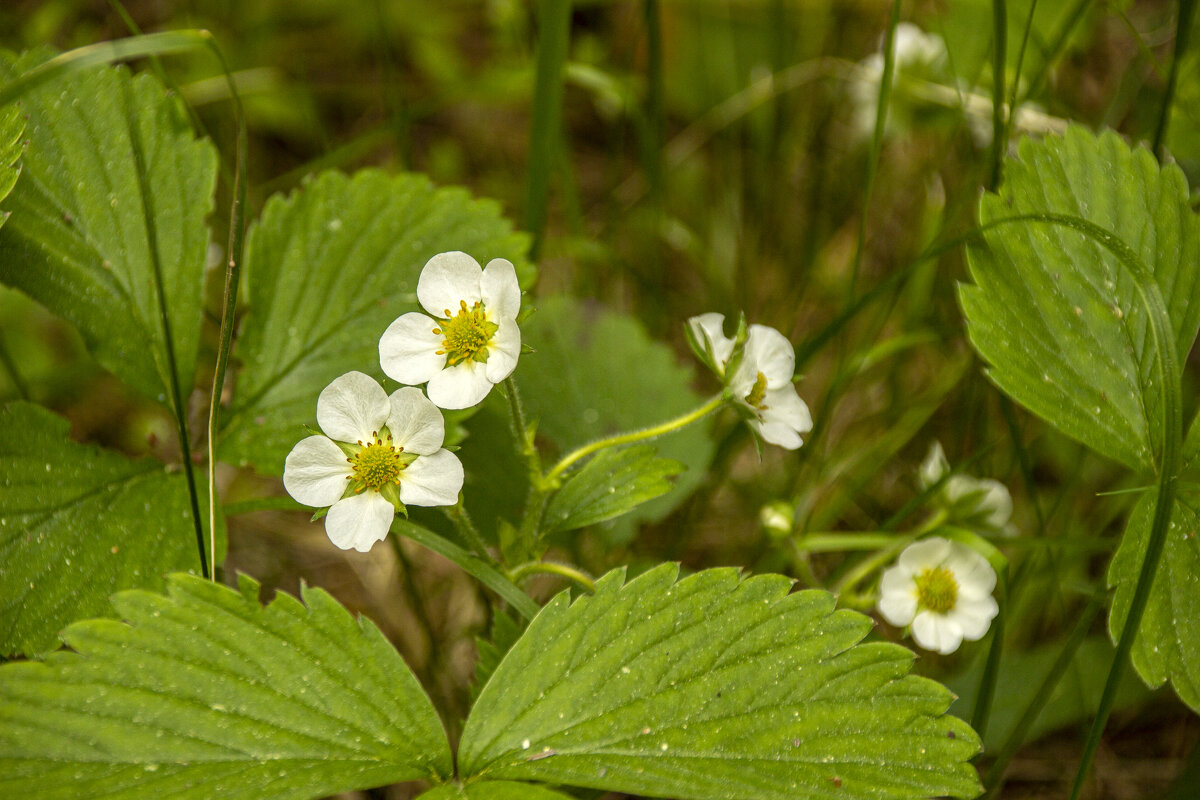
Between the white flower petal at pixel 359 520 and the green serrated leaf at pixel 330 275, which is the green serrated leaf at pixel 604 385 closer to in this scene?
the green serrated leaf at pixel 330 275

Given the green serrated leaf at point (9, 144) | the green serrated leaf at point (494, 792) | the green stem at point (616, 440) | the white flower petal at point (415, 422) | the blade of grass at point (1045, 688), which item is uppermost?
the green serrated leaf at point (9, 144)

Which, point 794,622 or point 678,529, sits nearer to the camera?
point 794,622

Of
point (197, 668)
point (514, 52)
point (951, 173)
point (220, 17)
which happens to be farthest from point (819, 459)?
point (220, 17)

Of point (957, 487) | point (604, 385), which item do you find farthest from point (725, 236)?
point (957, 487)

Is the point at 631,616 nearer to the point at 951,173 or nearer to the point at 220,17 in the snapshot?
the point at 951,173

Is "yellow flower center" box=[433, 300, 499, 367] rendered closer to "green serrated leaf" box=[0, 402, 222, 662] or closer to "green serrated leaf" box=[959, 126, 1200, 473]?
"green serrated leaf" box=[0, 402, 222, 662]

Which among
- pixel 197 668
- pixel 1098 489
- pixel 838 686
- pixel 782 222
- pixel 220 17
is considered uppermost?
pixel 220 17

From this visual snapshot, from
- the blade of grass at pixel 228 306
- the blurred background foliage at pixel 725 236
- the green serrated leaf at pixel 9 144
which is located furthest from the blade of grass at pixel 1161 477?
the green serrated leaf at pixel 9 144
